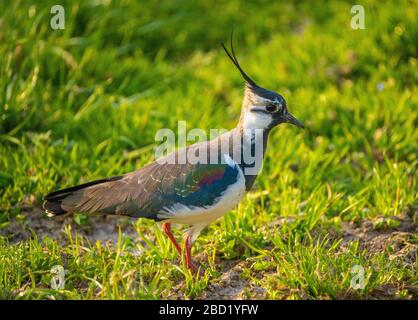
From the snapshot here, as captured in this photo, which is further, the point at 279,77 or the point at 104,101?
the point at 279,77

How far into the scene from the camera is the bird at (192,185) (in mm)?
3992

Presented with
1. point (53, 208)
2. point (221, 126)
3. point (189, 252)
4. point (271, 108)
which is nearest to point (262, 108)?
point (271, 108)

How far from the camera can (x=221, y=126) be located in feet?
19.4

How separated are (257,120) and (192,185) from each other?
590mm

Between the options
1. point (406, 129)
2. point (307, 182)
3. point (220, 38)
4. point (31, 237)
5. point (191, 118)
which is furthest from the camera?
point (220, 38)

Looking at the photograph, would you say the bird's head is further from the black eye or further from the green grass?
the green grass

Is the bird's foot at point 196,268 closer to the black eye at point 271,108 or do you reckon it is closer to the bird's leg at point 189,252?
the bird's leg at point 189,252

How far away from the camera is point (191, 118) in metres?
5.94

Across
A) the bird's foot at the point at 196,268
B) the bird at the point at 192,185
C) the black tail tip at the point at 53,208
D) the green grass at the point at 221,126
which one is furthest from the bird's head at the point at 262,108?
the black tail tip at the point at 53,208

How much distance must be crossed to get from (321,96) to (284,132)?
0.57 meters

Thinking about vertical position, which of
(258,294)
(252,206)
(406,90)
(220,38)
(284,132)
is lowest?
(258,294)

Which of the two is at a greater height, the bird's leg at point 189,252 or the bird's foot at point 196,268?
the bird's leg at point 189,252

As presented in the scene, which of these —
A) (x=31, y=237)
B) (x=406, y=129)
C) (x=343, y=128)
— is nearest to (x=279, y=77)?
(x=343, y=128)

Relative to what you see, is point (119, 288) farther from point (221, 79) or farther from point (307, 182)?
point (221, 79)
